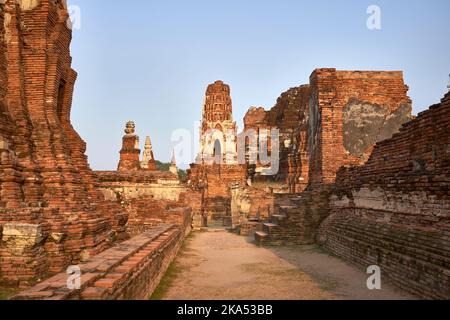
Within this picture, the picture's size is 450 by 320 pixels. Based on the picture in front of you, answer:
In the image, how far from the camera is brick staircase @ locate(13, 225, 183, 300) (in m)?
3.25

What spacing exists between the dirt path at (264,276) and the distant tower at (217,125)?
74.3ft

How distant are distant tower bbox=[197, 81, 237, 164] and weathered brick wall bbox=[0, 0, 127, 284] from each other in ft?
75.8

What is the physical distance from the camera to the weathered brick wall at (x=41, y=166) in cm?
543

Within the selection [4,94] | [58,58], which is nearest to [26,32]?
[58,58]

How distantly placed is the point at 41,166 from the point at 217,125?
2577 cm

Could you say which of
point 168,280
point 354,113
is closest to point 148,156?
point 354,113

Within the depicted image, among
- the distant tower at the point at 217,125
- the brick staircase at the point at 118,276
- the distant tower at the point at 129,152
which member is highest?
the distant tower at the point at 217,125

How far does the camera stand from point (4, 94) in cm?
726

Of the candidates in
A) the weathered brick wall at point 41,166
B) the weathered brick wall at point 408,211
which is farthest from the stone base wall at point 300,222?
the weathered brick wall at point 41,166

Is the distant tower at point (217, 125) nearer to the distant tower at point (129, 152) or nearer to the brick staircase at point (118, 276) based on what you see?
the distant tower at point (129, 152)

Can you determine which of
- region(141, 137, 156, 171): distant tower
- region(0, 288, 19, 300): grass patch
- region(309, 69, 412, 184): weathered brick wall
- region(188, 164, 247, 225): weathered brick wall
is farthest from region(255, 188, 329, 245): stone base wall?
region(188, 164, 247, 225): weathered brick wall

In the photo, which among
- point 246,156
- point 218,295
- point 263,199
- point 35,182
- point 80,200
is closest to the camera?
point 218,295

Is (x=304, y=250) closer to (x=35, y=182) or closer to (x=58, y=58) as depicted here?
(x=35, y=182)
